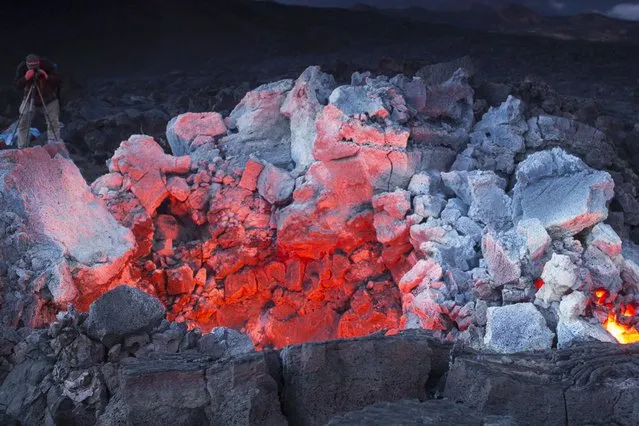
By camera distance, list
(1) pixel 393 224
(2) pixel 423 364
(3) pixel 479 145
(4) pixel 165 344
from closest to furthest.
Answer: (2) pixel 423 364 < (4) pixel 165 344 < (1) pixel 393 224 < (3) pixel 479 145

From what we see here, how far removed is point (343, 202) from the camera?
6859mm

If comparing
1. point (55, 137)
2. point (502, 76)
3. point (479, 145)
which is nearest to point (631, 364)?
point (479, 145)

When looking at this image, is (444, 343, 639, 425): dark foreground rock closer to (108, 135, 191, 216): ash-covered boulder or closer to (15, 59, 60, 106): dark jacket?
(108, 135, 191, 216): ash-covered boulder

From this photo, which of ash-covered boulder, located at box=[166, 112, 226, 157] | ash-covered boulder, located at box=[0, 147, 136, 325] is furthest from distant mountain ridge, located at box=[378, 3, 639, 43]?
ash-covered boulder, located at box=[0, 147, 136, 325]

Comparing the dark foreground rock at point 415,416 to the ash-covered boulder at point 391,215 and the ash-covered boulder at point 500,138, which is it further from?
the ash-covered boulder at point 500,138

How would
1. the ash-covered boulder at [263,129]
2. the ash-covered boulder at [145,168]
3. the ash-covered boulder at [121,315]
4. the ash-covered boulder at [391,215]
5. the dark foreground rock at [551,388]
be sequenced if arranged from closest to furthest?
Answer: the dark foreground rock at [551,388]
the ash-covered boulder at [121,315]
the ash-covered boulder at [391,215]
the ash-covered boulder at [145,168]
the ash-covered boulder at [263,129]

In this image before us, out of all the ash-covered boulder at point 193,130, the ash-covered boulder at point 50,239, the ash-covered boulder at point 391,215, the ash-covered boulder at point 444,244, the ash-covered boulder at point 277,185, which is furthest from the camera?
the ash-covered boulder at point 193,130

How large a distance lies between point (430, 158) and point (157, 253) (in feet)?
10.2

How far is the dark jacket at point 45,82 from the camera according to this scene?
629cm

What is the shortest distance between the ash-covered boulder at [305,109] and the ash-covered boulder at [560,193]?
2.27 m

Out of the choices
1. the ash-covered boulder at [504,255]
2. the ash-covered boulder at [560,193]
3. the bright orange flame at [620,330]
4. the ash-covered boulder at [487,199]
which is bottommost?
the bright orange flame at [620,330]

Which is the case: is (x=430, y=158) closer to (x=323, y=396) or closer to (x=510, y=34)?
(x=323, y=396)

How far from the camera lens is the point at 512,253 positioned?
5.34 metres

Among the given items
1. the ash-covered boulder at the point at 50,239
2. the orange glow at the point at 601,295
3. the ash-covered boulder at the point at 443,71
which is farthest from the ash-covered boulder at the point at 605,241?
the ash-covered boulder at the point at 50,239
